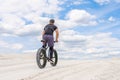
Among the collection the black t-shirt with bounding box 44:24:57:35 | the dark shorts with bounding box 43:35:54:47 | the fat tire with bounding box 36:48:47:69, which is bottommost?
the fat tire with bounding box 36:48:47:69

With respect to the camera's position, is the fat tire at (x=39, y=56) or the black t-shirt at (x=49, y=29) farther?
the black t-shirt at (x=49, y=29)

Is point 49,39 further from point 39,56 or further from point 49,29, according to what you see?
point 39,56

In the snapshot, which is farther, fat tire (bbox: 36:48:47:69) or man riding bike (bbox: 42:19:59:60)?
man riding bike (bbox: 42:19:59:60)

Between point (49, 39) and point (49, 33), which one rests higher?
point (49, 33)

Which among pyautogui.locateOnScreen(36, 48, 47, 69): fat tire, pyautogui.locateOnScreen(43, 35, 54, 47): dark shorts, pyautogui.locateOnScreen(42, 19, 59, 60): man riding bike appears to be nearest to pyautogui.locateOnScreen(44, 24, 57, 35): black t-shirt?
pyautogui.locateOnScreen(42, 19, 59, 60): man riding bike

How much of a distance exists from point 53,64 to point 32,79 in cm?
526

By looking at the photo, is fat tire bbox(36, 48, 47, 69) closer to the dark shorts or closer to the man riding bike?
the man riding bike

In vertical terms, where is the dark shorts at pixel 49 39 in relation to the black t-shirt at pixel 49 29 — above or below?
below

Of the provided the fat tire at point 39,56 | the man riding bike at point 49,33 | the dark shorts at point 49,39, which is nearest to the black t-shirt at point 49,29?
the man riding bike at point 49,33


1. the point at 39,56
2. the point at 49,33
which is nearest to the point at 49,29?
the point at 49,33

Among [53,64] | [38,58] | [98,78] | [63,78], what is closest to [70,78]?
[63,78]

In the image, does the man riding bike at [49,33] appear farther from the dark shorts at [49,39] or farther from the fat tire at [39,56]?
the fat tire at [39,56]

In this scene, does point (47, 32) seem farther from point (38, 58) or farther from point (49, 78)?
point (49, 78)

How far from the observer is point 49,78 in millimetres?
9688
